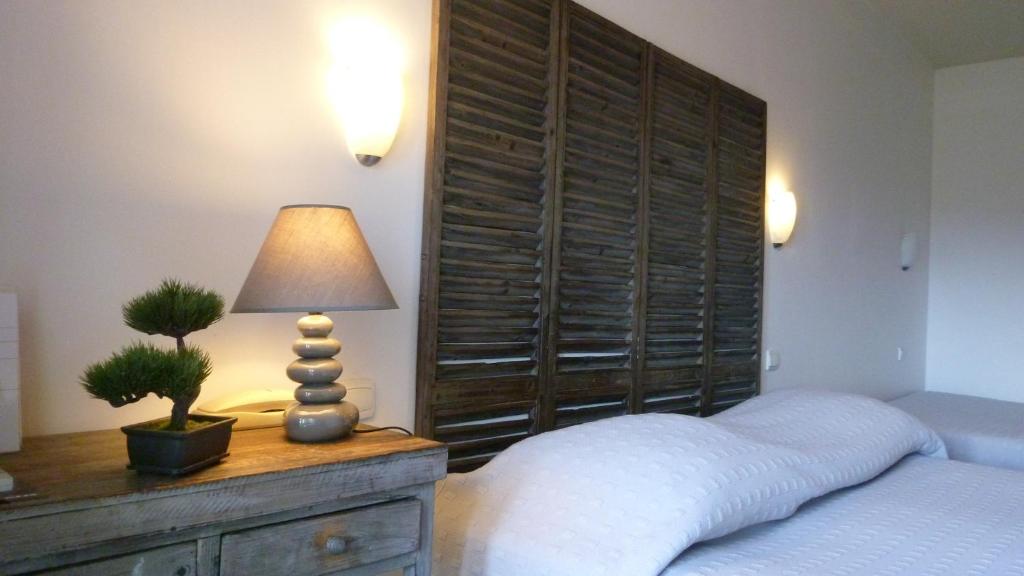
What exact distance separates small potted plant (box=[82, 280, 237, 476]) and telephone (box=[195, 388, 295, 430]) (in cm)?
23

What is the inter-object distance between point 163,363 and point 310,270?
253 millimetres

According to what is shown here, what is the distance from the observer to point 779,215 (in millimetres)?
2865

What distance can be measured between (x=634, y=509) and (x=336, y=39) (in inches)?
41.6

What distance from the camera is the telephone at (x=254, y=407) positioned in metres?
1.23

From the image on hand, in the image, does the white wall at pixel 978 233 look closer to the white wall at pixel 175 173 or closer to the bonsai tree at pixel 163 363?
the white wall at pixel 175 173

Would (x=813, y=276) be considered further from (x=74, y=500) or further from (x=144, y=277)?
(x=74, y=500)

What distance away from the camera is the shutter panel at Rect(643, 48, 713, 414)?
2.26 metres

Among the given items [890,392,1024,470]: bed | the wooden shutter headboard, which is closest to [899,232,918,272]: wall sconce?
[890,392,1024,470]: bed

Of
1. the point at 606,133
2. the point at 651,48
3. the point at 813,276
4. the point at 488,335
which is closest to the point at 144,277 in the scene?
the point at 488,335

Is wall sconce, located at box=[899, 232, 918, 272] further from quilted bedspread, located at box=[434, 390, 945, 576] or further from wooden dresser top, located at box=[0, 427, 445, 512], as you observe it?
wooden dresser top, located at box=[0, 427, 445, 512]

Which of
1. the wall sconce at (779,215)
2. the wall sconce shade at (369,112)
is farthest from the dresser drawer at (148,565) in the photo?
the wall sconce at (779,215)

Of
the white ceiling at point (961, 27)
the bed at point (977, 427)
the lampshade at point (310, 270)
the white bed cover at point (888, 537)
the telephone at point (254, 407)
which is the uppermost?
the white ceiling at point (961, 27)

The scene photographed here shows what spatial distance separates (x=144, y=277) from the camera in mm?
1192

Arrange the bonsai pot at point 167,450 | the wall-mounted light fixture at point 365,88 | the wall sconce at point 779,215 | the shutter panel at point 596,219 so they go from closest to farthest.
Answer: the bonsai pot at point 167,450
the wall-mounted light fixture at point 365,88
the shutter panel at point 596,219
the wall sconce at point 779,215
